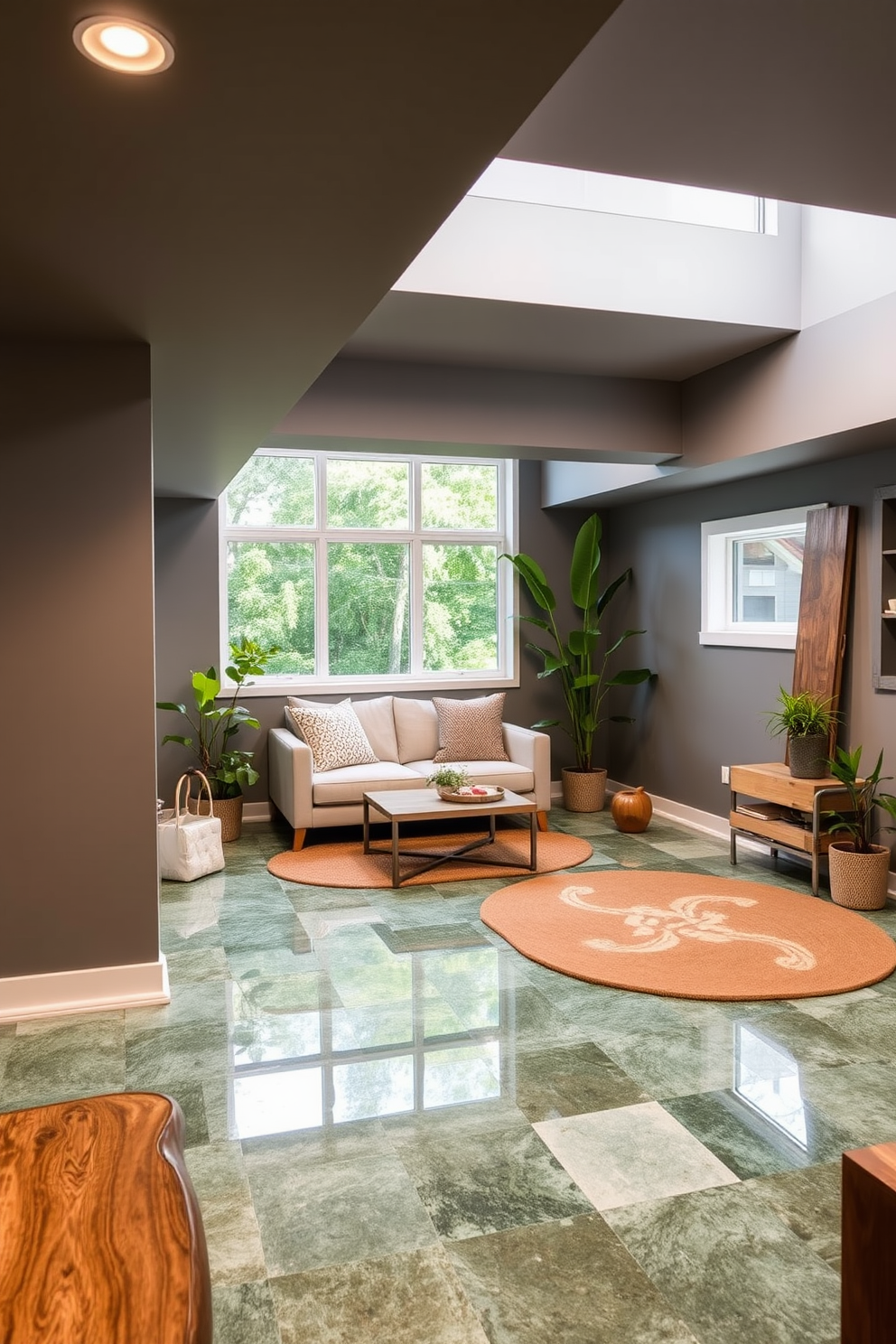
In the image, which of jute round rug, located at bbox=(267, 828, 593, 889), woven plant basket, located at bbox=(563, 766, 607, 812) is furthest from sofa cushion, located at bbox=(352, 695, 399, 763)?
woven plant basket, located at bbox=(563, 766, 607, 812)

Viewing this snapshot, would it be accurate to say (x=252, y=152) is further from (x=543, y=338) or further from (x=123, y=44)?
(x=543, y=338)

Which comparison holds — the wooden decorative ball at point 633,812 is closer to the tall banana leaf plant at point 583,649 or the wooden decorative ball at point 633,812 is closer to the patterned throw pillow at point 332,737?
the tall banana leaf plant at point 583,649

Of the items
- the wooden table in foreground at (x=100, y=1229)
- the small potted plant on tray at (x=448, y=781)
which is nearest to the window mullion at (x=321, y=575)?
the small potted plant on tray at (x=448, y=781)

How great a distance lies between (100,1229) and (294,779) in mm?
4597

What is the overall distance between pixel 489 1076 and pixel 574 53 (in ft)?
8.24

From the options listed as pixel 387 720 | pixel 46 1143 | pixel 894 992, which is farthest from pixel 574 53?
pixel 387 720

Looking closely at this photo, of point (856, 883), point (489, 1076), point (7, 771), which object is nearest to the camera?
point (489, 1076)

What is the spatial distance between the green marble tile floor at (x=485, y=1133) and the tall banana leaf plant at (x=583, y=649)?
3098 mm

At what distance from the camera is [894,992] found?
3.49 m

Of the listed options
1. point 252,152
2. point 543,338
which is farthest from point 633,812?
point 252,152

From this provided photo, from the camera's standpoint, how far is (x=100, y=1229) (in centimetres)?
114

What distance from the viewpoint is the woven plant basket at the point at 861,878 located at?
14.5 ft

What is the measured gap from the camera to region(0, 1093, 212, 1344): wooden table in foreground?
987mm

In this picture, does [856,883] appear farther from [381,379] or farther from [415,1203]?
[381,379]
